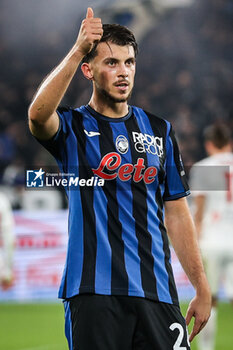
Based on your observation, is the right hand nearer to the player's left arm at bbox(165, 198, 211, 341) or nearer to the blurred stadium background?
the player's left arm at bbox(165, 198, 211, 341)

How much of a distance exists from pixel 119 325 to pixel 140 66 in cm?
1247

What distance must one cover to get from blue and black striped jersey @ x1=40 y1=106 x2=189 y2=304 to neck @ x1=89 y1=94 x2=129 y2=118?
0.08ft

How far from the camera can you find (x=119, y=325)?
7.86 feet

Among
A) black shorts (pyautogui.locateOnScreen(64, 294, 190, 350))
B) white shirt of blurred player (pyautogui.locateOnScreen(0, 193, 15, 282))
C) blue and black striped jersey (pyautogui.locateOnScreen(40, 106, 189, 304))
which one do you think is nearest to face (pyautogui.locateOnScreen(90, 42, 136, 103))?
blue and black striped jersey (pyautogui.locateOnScreen(40, 106, 189, 304))

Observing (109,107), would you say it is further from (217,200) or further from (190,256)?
(217,200)

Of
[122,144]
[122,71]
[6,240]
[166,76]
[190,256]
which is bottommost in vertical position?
[190,256]

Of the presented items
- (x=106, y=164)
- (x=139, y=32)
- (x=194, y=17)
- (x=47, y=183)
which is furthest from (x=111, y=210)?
(x=194, y=17)

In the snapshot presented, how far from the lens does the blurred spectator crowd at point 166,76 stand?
43.0 ft

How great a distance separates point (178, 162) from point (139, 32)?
11360mm

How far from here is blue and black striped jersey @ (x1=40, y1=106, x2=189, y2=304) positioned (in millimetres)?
2451

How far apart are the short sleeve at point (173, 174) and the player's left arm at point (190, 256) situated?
34 millimetres

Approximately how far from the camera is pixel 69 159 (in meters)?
2.53

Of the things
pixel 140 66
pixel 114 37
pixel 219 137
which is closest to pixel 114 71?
pixel 114 37

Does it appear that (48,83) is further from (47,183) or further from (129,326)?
(129,326)
